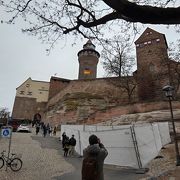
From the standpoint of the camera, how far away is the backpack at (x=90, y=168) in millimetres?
4762

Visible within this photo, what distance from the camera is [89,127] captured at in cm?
2031

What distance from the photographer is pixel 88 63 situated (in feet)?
186

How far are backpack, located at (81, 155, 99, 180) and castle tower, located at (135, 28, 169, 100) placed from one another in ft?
96.1

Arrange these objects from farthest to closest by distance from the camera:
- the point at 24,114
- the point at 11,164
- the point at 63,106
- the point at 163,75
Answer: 1. the point at 24,114
2. the point at 63,106
3. the point at 163,75
4. the point at 11,164

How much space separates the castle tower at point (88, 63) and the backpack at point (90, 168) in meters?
50.8

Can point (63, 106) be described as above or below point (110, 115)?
above

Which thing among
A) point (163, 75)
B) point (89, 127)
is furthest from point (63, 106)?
point (89, 127)

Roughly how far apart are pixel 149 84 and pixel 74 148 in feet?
76.2

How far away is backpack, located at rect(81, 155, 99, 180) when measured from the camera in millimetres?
4762

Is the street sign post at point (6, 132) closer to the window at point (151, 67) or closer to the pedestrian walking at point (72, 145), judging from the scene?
the pedestrian walking at point (72, 145)

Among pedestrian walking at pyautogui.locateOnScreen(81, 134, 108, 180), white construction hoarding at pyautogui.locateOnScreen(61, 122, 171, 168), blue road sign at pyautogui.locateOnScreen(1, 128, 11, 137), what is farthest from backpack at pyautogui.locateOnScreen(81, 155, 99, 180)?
blue road sign at pyautogui.locateOnScreen(1, 128, 11, 137)

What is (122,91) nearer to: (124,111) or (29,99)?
(124,111)

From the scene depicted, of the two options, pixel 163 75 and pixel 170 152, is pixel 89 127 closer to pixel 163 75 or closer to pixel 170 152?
pixel 170 152

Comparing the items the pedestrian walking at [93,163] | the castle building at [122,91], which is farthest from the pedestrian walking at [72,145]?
the castle building at [122,91]
